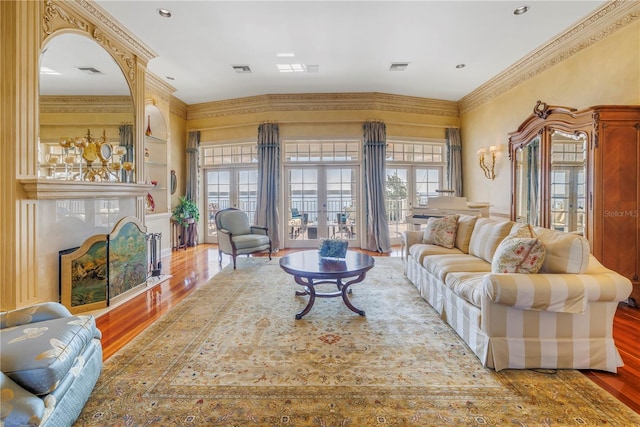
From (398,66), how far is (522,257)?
4.09 m

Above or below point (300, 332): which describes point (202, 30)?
above

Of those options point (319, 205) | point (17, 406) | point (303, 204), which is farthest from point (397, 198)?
point (17, 406)

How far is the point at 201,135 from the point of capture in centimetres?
713

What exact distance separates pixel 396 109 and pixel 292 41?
3.16 m

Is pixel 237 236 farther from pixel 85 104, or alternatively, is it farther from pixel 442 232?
pixel 442 232

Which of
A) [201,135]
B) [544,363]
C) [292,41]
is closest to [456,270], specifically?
[544,363]

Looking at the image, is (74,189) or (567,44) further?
(567,44)

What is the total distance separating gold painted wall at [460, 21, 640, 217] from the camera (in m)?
3.41

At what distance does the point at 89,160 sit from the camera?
11.6ft

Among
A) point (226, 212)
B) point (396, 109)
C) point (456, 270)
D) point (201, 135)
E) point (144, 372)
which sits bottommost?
point (144, 372)

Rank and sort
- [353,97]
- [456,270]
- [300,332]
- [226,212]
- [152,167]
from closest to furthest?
[300,332] < [456,270] < [226,212] < [152,167] < [353,97]

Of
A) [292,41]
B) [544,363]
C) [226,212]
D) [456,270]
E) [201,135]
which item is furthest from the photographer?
[201,135]

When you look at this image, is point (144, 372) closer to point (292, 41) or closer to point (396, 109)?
point (292, 41)

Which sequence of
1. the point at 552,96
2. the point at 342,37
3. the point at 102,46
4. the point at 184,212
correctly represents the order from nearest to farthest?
1. the point at 102,46
2. the point at 342,37
3. the point at 552,96
4. the point at 184,212
